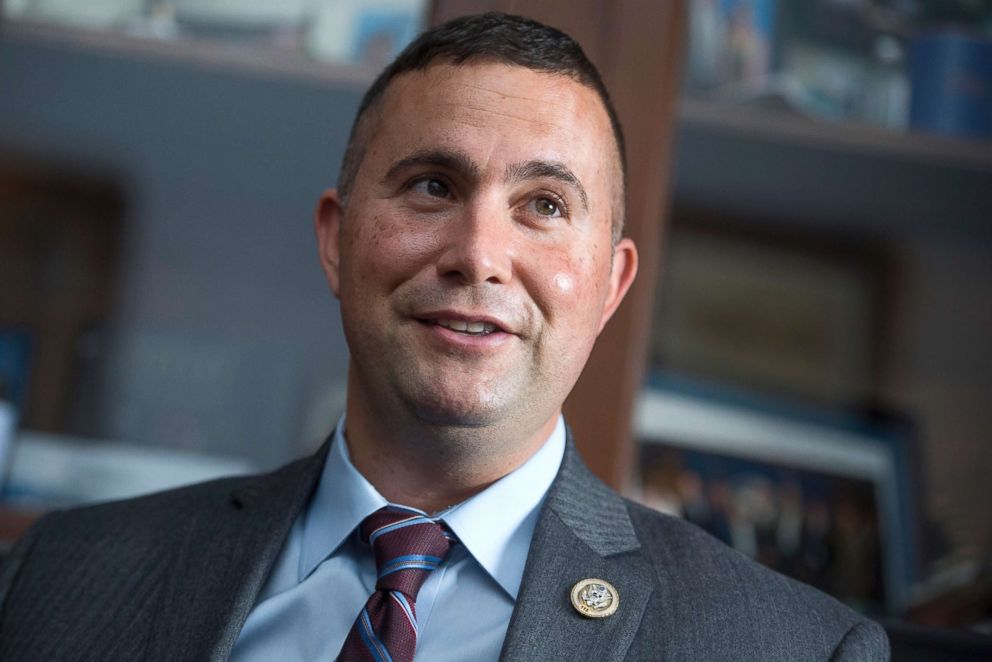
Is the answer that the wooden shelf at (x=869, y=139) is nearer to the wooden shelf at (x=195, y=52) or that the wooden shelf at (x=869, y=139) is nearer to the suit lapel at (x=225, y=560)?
the wooden shelf at (x=195, y=52)

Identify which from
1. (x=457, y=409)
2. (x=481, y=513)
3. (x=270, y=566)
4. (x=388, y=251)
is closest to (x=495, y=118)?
(x=388, y=251)

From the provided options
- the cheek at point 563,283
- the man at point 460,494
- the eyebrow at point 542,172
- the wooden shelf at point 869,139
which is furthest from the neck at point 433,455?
the wooden shelf at point 869,139

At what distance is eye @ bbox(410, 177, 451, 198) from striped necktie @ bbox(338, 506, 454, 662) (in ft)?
1.08

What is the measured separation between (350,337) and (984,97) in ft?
3.19

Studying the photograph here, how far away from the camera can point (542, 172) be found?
3.84 ft

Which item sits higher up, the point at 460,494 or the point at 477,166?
the point at 477,166

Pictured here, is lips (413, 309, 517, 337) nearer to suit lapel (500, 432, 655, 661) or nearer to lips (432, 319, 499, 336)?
lips (432, 319, 499, 336)

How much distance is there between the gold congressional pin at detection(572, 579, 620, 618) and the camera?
1.11 metres

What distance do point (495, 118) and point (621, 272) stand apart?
0.26m

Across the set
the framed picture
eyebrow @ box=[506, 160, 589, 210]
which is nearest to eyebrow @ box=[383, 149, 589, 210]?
eyebrow @ box=[506, 160, 589, 210]

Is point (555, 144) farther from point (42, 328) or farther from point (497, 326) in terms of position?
point (42, 328)

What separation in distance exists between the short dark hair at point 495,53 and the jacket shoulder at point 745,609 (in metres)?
0.36

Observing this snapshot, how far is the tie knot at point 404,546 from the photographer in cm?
113

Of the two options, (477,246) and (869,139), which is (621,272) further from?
(869,139)
